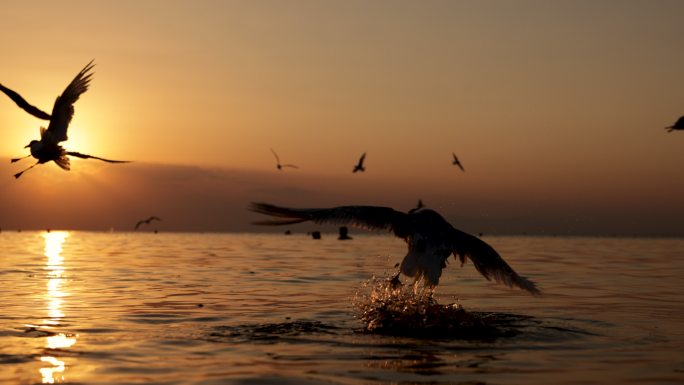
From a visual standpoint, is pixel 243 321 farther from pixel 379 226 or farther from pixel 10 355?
pixel 10 355

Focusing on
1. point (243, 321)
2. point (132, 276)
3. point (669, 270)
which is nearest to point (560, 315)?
point (243, 321)

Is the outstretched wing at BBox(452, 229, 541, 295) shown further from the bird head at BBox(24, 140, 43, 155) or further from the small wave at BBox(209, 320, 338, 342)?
the bird head at BBox(24, 140, 43, 155)

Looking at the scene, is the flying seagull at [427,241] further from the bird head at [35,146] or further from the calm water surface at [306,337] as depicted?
the bird head at [35,146]

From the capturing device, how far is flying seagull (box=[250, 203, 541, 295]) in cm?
1655

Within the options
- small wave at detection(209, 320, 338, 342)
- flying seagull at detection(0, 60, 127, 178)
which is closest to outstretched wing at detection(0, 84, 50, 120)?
flying seagull at detection(0, 60, 127, 178)

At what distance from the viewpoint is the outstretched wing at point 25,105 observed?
2182 centimetres

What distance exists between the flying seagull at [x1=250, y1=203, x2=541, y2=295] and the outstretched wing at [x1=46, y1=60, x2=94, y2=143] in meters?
9.90

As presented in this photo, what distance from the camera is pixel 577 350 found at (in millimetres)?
15086

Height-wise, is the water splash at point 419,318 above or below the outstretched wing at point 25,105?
below

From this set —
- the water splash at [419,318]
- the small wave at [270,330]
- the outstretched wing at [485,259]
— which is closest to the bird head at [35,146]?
the small wave at [270,330]

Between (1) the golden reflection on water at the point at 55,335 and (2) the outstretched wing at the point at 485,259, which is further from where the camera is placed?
(2) the outstretched wing at the point at 485,259

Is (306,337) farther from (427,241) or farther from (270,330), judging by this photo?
(427,241)

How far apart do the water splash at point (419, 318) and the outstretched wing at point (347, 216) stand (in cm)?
137

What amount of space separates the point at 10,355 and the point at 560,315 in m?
12.4
